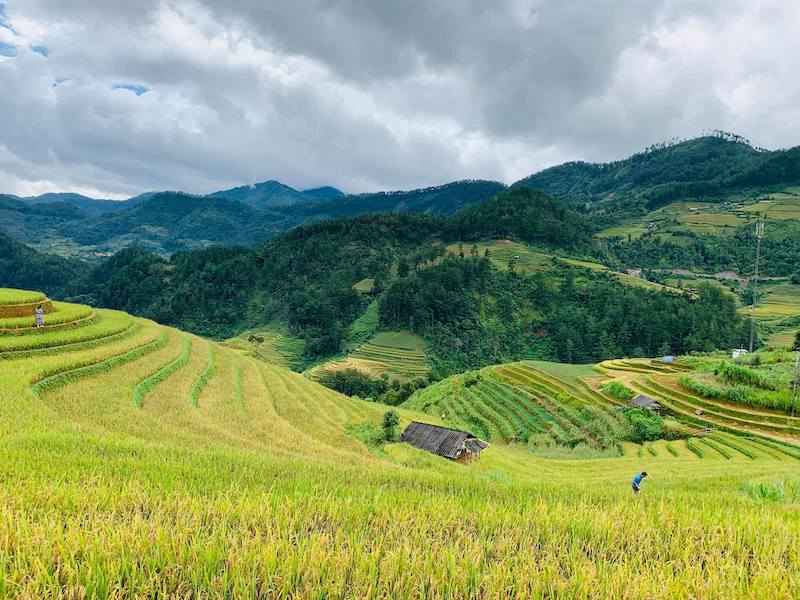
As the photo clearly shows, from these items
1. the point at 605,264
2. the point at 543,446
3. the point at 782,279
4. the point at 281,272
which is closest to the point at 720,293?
the point at 605,264

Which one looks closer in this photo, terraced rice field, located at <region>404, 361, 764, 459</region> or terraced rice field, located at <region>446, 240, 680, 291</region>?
terraced rice field, located at <region>404, 361, 764, 459</region>

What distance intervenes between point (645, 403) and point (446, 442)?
21375 mm

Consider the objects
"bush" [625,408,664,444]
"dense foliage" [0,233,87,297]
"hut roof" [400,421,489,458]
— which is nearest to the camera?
"hut roof" [400,421,489,458]

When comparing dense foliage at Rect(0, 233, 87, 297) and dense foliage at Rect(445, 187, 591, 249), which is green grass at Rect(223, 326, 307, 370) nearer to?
dense foliage at Rect(445, 187, 591, 249)

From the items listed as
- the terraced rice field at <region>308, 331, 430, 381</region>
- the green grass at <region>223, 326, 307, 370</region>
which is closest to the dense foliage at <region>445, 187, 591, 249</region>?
the terraced rice field at <region>308, 331, 430, 381</region>

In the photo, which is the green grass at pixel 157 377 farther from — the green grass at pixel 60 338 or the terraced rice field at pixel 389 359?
the terraced rice field at pixel 389 359

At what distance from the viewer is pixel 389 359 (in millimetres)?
72375

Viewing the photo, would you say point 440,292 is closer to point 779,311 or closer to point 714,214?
point 779,311

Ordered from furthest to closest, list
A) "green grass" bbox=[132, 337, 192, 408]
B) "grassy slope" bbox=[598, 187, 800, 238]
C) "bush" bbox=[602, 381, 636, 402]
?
"grassy slope" bbox=[598, 187, 800, 238] → "bush" bbox=[602, 381, 636, 402] → "green grass" bbox=[132, 337, 192, 408]

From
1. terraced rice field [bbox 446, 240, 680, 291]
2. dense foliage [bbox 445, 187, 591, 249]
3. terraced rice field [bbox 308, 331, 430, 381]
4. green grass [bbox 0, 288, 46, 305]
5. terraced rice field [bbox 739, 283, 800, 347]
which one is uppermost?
dense foliage [bbox 445, 187, 591, 249]

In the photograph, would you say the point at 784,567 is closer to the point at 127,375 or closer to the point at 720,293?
the point at 127,375

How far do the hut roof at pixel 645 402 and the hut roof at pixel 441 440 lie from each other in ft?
Result: 61.9

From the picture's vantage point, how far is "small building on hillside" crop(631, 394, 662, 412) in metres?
32.3

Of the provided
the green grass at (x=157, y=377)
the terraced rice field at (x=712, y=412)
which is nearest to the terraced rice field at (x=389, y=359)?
the terraced rice field at (x=712, y=412)
